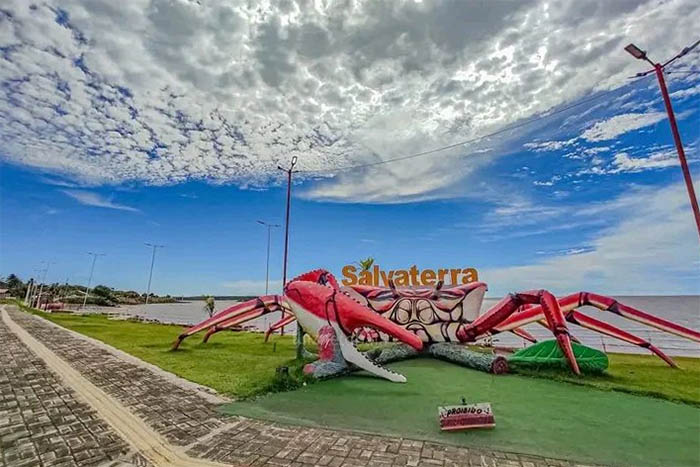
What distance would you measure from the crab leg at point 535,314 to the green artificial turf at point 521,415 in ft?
4.31

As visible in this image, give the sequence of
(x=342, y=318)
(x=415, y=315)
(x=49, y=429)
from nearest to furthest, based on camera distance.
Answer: (x=49, y=429) < (x=342, y=318) < (x=415, y=315)

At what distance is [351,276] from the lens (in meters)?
16.9

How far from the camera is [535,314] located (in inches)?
433

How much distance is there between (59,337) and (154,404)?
16.3 m

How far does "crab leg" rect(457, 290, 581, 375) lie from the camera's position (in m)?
9.72

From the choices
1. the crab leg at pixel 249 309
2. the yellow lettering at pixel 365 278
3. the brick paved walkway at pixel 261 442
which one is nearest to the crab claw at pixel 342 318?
the crab leg at pixel 249 309

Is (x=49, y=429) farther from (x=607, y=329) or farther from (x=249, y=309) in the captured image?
(x=607, y=329)

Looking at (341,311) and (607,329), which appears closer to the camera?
(341,311)

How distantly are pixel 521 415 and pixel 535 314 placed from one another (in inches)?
217

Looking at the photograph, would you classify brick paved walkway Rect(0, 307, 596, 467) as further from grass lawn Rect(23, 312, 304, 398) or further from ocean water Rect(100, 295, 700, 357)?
ocean water Rect(100, 295, 700, 357)

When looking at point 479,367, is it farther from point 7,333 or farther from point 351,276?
point 7,333

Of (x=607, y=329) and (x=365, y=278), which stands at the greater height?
(x=365, y=278)

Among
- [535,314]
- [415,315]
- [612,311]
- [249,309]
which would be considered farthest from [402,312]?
[612,311]

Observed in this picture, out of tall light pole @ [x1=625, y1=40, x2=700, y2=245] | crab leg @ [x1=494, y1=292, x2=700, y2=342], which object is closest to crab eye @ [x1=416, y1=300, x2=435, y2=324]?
crab leg @ [x1=494, y1=292, x2=700, y2=342]
